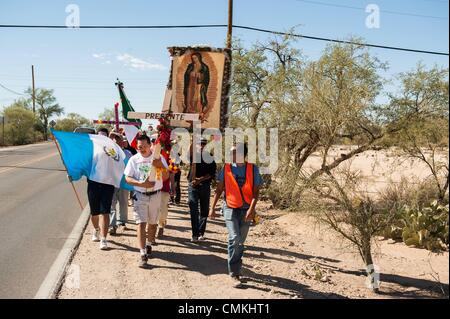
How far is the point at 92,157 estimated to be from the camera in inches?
265

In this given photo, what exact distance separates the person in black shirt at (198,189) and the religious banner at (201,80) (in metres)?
3.48

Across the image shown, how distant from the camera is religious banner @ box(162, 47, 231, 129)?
1056 centimetres

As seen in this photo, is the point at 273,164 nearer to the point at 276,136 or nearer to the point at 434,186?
the point at 276,136

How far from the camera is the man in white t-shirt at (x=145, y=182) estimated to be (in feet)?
19.0

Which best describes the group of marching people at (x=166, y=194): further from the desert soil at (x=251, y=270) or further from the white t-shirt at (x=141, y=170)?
the desert soil at (x=251, y=270)

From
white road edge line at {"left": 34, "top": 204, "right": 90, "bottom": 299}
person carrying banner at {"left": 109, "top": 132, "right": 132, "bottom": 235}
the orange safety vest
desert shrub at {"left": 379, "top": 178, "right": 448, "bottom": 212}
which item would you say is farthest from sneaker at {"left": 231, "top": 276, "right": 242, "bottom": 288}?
desert shrub at {"left": 379, "top": 178, "right": 448, "bottom": 212}

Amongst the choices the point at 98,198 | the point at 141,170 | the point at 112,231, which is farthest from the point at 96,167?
the point at 112,231

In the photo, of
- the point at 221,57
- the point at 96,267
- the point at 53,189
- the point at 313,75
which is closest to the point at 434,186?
the point at 313,75

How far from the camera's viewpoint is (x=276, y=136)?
10953 millimetres

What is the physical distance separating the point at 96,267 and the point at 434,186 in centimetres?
754

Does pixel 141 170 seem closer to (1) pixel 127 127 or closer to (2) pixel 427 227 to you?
(1) pixel 127 127

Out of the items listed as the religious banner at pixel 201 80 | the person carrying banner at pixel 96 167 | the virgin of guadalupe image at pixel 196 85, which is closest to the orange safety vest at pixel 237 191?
the person carrying banner at pixel 96 167

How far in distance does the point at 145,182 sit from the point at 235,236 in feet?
4.99
